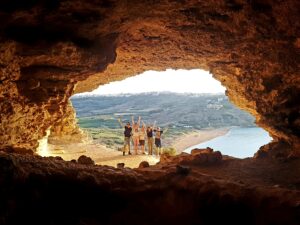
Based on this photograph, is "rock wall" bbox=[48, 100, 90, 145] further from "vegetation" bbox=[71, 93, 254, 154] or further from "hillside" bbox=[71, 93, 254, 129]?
"hillside" bbox=[71, 93, 254, 129]

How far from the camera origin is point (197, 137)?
34.8m

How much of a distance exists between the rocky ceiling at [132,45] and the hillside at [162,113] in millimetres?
22883

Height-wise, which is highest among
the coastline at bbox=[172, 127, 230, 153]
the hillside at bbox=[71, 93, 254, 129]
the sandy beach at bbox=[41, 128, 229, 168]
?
the hillside at bbox=[71, 93, 254, 129]

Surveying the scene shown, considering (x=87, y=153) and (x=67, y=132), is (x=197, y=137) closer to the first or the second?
(x=67, y=132)

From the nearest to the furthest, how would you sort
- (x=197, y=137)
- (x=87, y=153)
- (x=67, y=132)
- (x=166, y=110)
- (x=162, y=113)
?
(x=87, y=153) → (x=67, y=132) → (x=197, y=137) → (x=162, y=113) → (x=166, y=110)

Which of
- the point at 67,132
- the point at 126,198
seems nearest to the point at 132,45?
the point at 126,198

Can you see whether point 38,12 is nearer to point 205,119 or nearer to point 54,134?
point 54,134

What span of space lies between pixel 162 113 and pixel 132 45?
3771cm

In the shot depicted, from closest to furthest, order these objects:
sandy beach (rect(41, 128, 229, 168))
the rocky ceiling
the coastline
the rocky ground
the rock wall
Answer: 1. the rocky ground
2. the rocky ceiling
3. sandy beach (rect(41, 128, 229, 168))
4. the rock wall
5. the coastline

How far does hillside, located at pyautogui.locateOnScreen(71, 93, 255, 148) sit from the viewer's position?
1527 inches

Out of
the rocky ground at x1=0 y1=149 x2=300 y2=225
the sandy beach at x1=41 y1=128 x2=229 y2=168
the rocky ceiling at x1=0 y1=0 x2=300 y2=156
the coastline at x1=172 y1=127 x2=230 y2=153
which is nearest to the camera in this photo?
the rocky ground at x1=0 y1=149 x2=300 y2=225

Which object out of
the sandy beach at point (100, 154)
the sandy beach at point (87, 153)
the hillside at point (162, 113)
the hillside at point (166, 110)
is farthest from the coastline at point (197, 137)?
the sandy beach at point (87, 153)

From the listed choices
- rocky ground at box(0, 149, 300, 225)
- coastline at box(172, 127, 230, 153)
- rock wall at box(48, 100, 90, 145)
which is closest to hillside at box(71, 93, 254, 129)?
coastline at box(172, 127, 230, 153)

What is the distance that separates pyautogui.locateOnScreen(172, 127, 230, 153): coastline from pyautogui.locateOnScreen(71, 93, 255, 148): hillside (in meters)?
1.06
